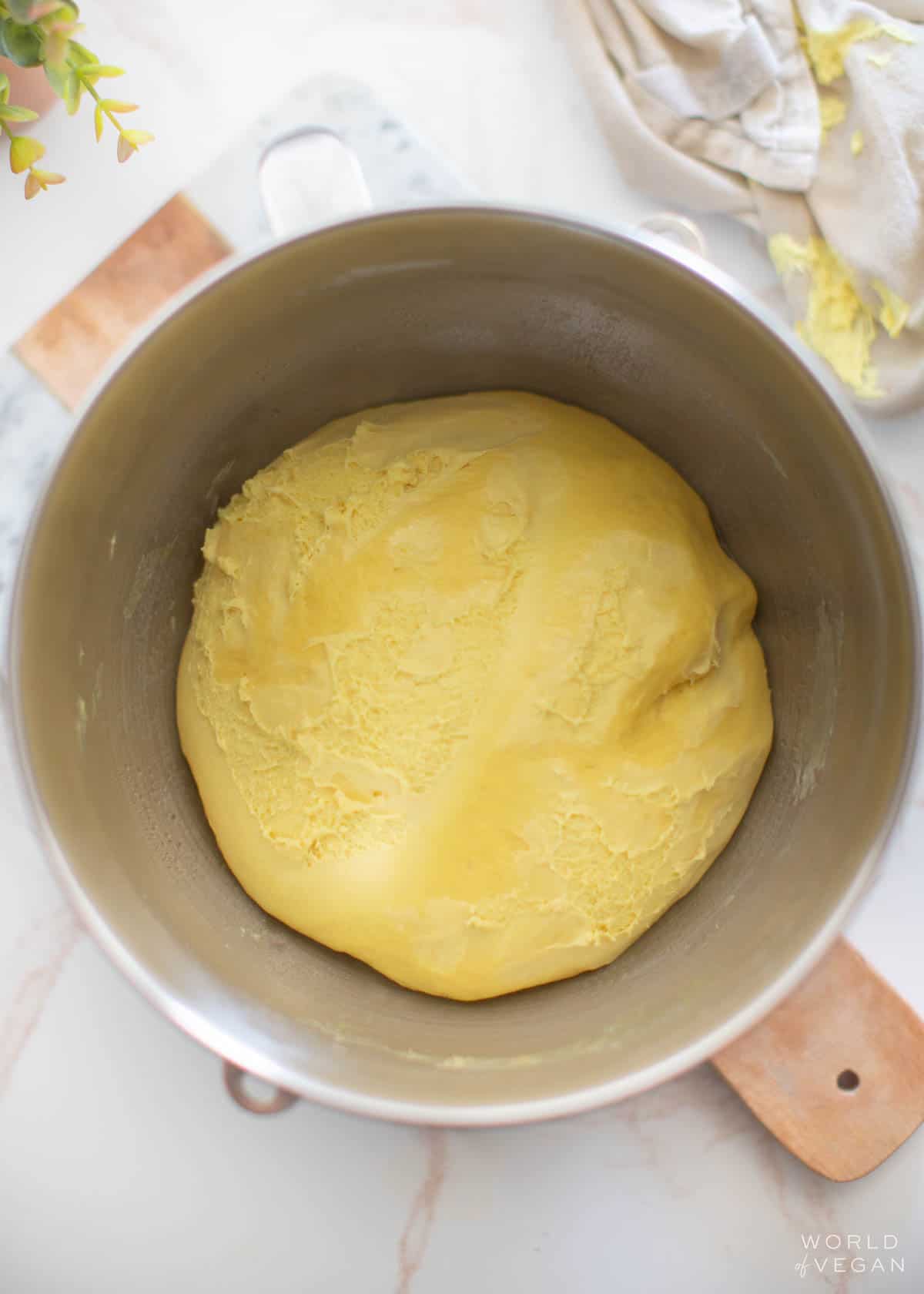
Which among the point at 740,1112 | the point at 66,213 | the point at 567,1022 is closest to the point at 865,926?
the point at 740,1112

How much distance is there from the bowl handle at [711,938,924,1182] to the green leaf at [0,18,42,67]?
2.64 ft

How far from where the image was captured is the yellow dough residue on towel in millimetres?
649

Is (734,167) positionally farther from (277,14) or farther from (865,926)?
(865,926)

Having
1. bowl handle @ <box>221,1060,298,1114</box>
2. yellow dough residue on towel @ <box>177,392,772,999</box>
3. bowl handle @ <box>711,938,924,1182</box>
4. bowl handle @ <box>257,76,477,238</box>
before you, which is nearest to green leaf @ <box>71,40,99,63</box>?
bowl handle @ <box>257,76,477,238</box>

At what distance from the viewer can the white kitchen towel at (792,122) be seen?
74cm

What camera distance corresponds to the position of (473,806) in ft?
2.15

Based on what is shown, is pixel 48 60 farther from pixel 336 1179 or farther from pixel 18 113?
pixel 336 1179

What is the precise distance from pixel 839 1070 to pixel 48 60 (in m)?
0.85

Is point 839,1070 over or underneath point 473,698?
underneath

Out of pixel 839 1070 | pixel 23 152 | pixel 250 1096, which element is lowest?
pixel 839 1070

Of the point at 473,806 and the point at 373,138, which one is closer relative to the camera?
the point at 473,806

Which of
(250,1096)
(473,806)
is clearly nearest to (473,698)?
(473,806)

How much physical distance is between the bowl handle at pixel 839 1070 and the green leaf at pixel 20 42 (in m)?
0.81

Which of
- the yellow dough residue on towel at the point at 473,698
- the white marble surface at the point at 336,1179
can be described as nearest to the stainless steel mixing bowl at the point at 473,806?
the yellow dough residue on towel at the point at 473,698
